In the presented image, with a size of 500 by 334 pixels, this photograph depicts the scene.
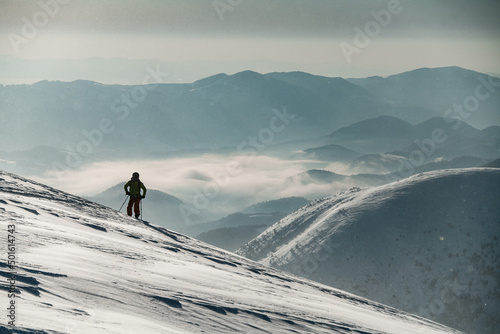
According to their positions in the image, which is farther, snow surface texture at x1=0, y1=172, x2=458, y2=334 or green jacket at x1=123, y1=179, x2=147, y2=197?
green jacket at x1=123, y1=179, x2=147, y2=197

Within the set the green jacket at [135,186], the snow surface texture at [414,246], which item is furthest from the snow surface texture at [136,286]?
the snow surface texture at [414,246]

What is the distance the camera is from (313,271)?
56.9m

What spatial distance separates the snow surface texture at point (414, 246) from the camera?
167 feet

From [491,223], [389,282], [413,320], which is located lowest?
[413,320]

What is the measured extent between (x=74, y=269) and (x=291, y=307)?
6415 mm

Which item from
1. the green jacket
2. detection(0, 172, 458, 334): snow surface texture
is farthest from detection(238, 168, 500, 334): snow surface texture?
the green jacket

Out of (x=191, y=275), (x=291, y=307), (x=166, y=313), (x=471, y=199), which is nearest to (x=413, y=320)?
(x=291, y=307)

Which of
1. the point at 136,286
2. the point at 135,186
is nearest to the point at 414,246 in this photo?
the point at 135,186

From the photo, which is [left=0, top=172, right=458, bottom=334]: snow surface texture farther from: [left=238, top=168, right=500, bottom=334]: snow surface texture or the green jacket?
[left=238, top=168, right=500, bottom=334]: snow surface texture

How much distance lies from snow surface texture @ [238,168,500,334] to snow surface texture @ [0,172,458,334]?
95.8 ft

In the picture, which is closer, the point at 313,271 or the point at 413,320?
the point at 413,320

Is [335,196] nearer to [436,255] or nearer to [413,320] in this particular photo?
[436,255]

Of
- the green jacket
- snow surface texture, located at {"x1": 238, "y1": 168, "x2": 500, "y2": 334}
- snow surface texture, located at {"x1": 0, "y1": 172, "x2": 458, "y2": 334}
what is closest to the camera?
snow surface texture, located at {"x1": 0, "y1": 172, "x2": 458, "y2": 334}

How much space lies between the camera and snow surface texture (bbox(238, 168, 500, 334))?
50.8 m
